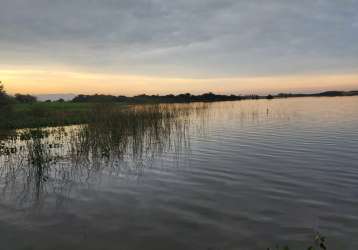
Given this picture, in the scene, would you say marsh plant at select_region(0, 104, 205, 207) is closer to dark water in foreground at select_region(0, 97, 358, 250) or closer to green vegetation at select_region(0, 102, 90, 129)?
dark water in foreground at select_region(0, 97, 358, 250)

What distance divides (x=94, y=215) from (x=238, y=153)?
A: 24.2 feet

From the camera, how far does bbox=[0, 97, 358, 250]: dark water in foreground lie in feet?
18.0

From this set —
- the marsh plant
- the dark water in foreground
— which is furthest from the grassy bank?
the dark water in foreground

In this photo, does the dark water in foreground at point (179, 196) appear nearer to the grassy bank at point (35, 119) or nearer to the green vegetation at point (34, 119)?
the grassy bank at point (35, 119)

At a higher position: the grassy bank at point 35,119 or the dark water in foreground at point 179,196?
the grassy bank at point 35,119

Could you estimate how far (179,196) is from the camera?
7.75m

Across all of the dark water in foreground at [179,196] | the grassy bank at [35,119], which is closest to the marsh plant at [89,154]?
the dark water in foreground at [179,196]

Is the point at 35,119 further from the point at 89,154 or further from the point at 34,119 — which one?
the point at 89,154

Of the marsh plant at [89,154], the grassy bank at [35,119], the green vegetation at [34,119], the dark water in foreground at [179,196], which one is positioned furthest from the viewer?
the green vegetation at [34,119]

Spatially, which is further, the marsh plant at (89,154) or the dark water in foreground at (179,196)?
the marsh plant at (89,154)

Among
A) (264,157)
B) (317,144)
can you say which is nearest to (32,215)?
(264,157)

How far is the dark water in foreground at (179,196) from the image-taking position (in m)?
5.49

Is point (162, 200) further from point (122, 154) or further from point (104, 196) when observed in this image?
point (122, 154)

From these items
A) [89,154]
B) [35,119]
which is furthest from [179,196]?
[35,119]
